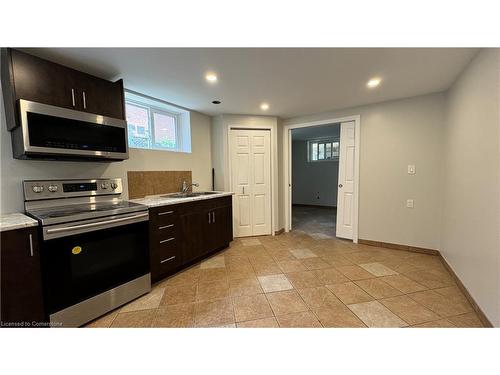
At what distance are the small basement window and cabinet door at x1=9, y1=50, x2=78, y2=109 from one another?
2.68 ft

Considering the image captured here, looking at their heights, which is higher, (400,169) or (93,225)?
(400,169)

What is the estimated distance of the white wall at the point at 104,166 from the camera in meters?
1.62

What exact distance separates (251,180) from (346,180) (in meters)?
1.73

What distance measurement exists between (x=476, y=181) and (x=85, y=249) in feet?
11.3

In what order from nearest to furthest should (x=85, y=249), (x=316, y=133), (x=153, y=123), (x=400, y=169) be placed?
1. (x=85, y=249)
2. (x=153, y=123)
3. (x=400, y=169)
4. (x=316, y=133)

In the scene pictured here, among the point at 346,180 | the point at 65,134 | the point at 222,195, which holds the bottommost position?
the point at 222,195

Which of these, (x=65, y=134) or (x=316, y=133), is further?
(x=316, y=133)

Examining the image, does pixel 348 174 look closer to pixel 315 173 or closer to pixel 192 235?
pixel 192 235

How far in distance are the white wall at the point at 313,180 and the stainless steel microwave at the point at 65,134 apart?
5.97 meters

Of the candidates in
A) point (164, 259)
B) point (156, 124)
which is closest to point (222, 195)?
point (164, 259)

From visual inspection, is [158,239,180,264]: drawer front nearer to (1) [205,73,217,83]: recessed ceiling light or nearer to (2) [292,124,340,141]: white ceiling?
(1) [205,73,217,83]: recessed ceiling light

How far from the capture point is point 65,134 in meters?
1.69

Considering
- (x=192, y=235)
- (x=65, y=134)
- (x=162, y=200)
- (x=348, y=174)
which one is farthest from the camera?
(x=348, y=174)

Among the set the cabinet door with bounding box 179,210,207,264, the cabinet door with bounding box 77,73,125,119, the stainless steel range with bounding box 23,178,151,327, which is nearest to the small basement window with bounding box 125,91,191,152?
the cabinet door with bounding box 77,73,125,119
